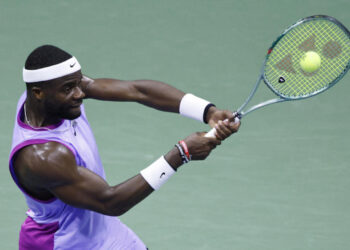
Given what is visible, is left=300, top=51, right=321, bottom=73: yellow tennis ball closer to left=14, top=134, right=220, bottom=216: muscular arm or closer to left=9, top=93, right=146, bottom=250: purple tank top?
left=14, top=134, right=220, bottom=216: muscular arm

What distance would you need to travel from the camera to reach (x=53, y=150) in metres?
3.81

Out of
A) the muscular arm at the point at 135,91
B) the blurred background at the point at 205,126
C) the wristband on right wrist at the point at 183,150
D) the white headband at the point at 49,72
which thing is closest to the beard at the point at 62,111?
the white headband at the point at 49,72

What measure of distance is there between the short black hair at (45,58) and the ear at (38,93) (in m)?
0.10

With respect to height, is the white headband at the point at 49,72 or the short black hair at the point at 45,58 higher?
the short black hair at the point at 45,58

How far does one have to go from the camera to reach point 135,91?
462 cm

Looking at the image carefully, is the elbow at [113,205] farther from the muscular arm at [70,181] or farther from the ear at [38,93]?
the ear at [38,93]

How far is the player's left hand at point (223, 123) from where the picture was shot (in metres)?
4.01

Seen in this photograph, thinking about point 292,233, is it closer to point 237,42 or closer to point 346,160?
point 346,160

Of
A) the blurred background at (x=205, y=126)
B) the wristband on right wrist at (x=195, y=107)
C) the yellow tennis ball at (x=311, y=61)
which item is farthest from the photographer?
the blurred background at (x=205, y=126)

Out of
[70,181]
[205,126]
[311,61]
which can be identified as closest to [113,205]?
[70,181]

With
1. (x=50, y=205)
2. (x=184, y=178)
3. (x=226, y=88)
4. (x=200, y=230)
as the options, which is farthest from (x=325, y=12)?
(x=50, y=205)

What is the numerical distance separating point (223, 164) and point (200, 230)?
32.9 inches

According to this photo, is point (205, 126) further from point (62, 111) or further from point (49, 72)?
point (49, 72)

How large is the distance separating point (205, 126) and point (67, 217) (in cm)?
291
